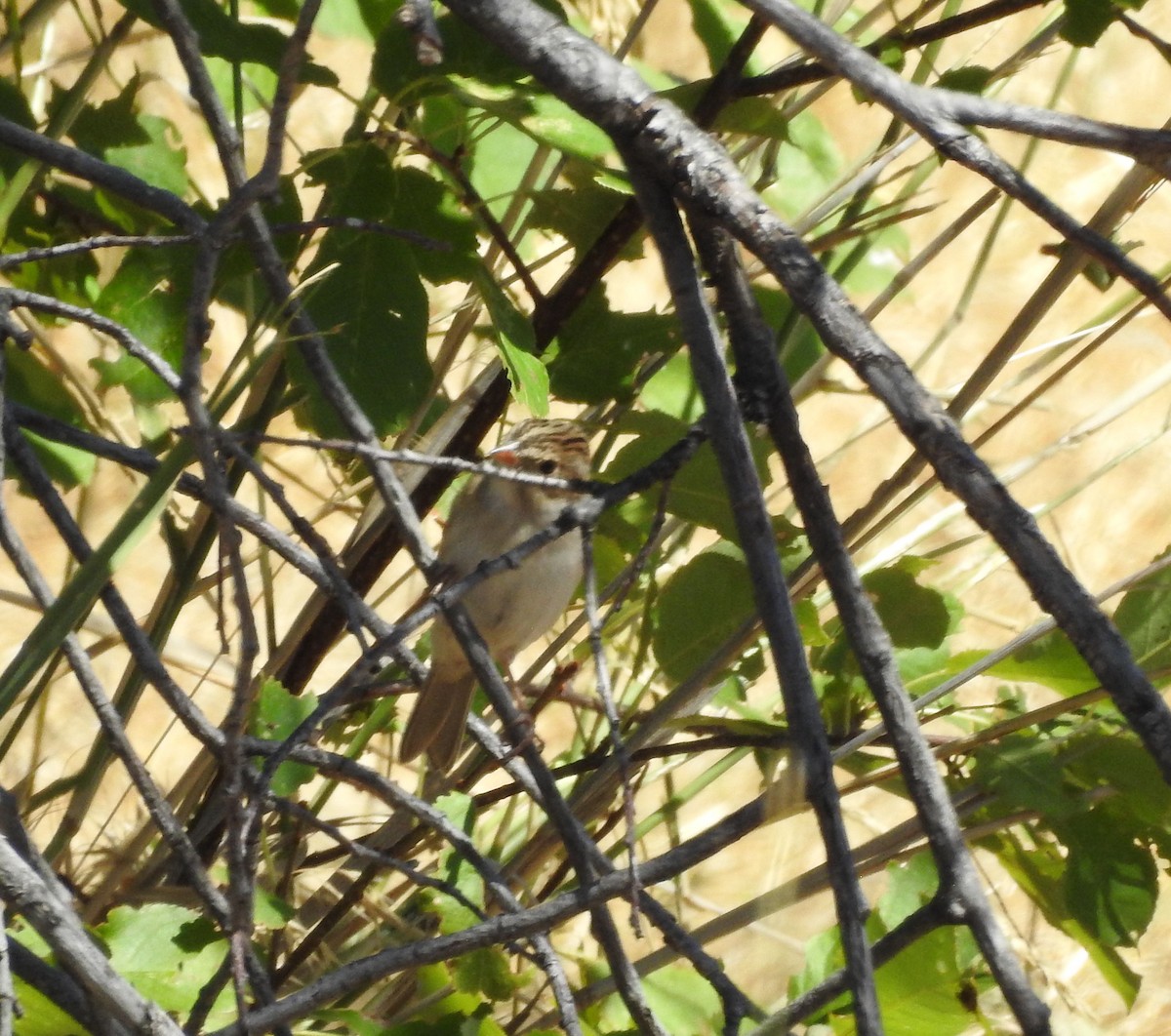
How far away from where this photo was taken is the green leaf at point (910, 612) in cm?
183

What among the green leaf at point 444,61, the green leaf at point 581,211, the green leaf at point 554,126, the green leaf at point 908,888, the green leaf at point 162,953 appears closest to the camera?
the green leaf at point 554,126

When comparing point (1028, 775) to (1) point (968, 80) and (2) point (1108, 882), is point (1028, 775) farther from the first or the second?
(1) point (968, 80)

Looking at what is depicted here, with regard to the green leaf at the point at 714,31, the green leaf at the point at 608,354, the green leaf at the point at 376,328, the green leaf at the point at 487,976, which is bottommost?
the green leaf at the point at 487,976

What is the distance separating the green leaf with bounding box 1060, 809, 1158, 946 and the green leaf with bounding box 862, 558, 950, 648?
283mm

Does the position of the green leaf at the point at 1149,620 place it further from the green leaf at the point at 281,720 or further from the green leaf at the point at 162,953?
the green leaf at the point at 162,953

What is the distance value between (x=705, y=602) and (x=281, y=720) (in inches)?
21.8

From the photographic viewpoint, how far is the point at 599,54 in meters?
1.14

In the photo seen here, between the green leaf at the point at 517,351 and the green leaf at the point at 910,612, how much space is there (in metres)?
0.64

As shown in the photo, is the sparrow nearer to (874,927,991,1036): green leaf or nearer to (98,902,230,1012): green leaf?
(98,902,230,1012): green leaf

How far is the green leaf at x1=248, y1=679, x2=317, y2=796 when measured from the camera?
5.35 feet

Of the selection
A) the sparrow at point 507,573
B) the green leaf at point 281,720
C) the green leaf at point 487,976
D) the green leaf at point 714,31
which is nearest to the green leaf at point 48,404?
the green leaf at point 281,720

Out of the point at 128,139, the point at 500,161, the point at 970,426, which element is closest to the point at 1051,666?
the point at 500,161

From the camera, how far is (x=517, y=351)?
1.40m

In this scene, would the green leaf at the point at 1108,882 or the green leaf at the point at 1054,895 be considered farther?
the green leaf at the point at 1054,895
